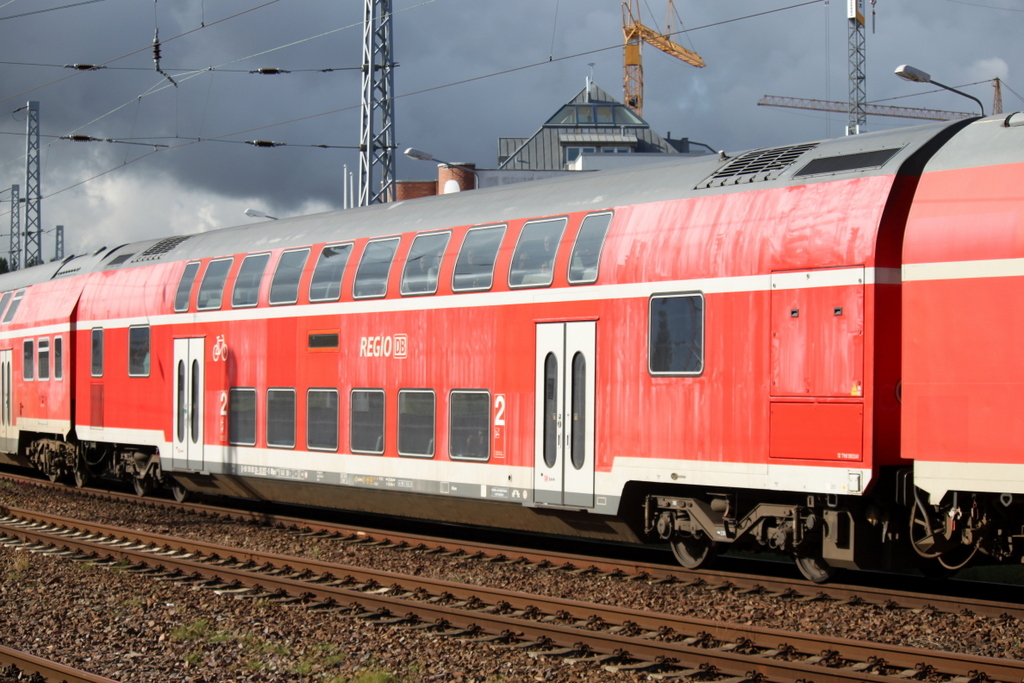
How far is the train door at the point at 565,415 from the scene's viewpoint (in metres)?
10.6

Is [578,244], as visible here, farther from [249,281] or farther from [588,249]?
[249,281]

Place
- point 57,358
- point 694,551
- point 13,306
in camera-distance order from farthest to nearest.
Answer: point 13,306 < point 57,358 < point 694,551

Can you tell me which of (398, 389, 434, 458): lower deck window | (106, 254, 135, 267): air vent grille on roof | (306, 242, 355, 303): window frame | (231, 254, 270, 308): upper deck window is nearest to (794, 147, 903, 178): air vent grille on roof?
(398, 389, 434, 458): lower deck window

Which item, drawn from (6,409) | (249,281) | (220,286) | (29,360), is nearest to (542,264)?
(249,281)

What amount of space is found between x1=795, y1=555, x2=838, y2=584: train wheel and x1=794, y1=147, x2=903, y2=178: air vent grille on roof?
11.4ft

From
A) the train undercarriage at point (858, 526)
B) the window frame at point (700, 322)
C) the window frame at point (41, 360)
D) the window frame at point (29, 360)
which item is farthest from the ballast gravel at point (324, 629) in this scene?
the window frame at point (29, 360)

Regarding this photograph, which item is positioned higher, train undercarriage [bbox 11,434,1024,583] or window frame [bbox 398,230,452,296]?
window frame [bbox 398,230,452,296]

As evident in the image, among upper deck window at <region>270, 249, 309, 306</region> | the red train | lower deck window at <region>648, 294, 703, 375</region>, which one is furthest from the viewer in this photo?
upper deck window at <region>270, 249, 309, 306</region>

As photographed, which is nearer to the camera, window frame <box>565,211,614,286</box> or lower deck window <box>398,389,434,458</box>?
window frame <box>565,211,614,286</box>

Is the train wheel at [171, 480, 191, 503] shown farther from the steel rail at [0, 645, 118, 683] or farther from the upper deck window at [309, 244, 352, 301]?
the steel rail at [0, 645, 118, 683]

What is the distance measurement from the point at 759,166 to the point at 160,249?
1126 centimetres

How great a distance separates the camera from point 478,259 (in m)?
12.0

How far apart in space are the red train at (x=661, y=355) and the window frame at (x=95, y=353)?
261cm

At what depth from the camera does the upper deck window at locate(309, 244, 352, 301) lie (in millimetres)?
13742
